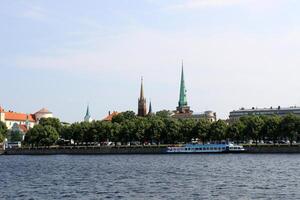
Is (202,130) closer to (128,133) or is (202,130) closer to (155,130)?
(155,130)

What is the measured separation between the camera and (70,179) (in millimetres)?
65250

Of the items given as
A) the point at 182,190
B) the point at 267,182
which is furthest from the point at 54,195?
the point at 267,182

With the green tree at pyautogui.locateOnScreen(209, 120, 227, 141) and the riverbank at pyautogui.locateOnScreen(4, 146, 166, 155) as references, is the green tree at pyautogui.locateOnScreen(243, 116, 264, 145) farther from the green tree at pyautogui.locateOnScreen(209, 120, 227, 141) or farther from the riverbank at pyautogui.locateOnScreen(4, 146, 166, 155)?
the riverbank at pyautogui.locateOnScreen(4, 146, 166, 155)

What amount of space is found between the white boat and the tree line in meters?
7.71

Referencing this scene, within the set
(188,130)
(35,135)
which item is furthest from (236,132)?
(35,135)

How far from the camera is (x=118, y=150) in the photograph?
14800 centimetres

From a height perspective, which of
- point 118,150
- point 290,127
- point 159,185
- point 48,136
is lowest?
point 159,185

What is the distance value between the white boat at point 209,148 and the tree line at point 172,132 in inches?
304

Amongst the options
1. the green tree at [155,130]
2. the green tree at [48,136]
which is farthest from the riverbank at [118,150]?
the green tree at [155,130]

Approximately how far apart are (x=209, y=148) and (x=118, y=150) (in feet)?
80.9

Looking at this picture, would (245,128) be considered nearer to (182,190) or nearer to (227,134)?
(227,134)

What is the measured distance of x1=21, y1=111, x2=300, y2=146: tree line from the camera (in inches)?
5415

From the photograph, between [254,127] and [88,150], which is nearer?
[254,127]

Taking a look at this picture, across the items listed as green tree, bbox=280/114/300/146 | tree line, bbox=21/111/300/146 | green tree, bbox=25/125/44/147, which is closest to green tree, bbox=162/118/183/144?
tree line, bbox=21/111/300/146
